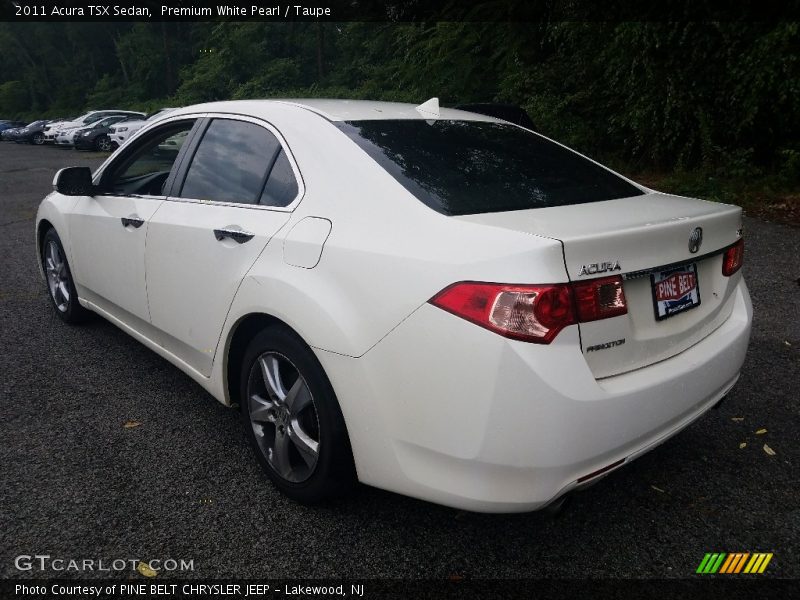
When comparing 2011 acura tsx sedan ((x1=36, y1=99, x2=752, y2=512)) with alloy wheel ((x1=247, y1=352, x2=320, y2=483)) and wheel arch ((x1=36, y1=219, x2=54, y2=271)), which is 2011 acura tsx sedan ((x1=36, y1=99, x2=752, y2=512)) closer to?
alloy wheel ((x1=247, y1=352, x2=320, y2=483))

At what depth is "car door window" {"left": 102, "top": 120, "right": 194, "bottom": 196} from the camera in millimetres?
3410

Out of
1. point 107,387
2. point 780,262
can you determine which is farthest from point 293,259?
point 780,262

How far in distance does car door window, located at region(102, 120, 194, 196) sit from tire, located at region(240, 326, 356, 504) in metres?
1.30

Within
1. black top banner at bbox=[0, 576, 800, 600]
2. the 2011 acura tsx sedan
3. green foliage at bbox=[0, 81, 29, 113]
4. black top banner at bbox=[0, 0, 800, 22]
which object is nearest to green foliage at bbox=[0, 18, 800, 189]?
black top banner at bbox=[0, 0, 800, 22]

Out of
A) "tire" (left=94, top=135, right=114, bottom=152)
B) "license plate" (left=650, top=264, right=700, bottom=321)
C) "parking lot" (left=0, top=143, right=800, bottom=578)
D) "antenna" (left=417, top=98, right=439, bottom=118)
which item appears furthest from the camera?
"tire" (left=94, top=135, right=114, bottom=152)

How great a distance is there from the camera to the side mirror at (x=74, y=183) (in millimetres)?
3779

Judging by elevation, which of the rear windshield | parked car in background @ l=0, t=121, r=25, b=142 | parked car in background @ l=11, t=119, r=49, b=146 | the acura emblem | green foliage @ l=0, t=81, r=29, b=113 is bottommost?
green foliage @ l=0, t=81, r=29, b=113

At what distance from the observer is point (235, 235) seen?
2.62 meters

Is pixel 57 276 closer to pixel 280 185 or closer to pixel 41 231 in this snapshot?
pixel 41 231

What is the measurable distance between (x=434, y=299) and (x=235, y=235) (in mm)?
1096

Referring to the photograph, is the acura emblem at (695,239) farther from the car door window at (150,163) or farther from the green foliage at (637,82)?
the green foliage at (637,82)

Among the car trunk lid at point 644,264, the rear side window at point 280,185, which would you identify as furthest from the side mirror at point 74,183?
the car trunk lid at point 644,264

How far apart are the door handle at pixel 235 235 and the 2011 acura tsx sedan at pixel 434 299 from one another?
0.02 m

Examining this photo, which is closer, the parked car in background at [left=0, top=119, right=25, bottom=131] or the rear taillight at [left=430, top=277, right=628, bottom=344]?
the rear taillight at [left=430, top=277, right=628, bottom=344]
